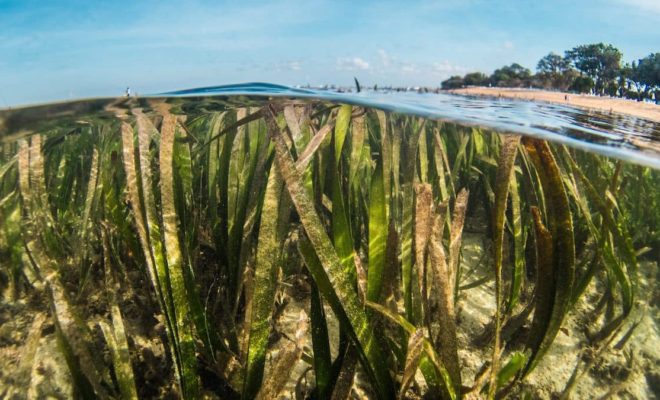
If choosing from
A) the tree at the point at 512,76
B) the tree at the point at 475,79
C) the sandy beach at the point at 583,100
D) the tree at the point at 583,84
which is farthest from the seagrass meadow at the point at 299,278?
the tree at the point at 475,79

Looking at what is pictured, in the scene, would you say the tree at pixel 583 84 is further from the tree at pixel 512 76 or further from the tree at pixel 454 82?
the tree at pixel 454 82

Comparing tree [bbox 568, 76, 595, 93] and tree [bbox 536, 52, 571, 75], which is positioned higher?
tree [bbox 536, 52, 571, 75]

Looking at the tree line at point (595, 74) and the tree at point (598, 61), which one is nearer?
the tree line at point (595, 74)

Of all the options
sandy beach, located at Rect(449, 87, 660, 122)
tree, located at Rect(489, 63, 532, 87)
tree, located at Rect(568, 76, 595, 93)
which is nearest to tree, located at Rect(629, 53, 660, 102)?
sandy beach, located at Rect(449, 87, 660, 122)

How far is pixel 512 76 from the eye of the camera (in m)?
8.15

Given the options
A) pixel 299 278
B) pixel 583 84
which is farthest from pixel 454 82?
pixel 299 278

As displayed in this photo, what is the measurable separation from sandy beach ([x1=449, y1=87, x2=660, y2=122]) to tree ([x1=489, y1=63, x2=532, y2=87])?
0.47 metres

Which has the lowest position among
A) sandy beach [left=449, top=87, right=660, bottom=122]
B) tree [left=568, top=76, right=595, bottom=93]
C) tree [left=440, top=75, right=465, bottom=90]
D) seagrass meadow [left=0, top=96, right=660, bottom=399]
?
seagrass meadow [left=0, top=96, right=660, bottom=399]

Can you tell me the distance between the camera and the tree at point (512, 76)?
7945 millimetres

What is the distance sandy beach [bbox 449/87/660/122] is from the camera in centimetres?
590

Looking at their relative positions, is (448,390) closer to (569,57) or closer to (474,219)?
(474,219)

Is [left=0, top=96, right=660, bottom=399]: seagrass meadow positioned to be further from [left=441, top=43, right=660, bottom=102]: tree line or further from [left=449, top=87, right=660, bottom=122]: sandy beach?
[left=441, top=43, right=660, bottom=102]: tree line

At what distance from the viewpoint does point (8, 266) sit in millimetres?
2979

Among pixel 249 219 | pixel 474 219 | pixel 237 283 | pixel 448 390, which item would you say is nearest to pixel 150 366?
pixel 237 283
